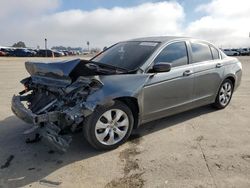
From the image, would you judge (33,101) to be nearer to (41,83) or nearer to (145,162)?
(41,83)

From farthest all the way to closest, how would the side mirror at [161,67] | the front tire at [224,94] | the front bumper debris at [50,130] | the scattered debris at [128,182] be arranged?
the front tire at [224,94] → the side mirror at [161,67] → the front bumper debris at [50,130] → the scattered debris at [128,182]

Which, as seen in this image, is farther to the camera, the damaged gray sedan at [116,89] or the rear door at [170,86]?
the rear door at [170,86]

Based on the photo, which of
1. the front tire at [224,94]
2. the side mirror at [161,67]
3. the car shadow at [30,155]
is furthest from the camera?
the front tire at [224,94]

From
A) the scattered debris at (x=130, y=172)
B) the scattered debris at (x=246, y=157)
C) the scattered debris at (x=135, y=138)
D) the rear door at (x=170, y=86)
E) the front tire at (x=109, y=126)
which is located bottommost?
the scattered debris at (x=130, y=172)

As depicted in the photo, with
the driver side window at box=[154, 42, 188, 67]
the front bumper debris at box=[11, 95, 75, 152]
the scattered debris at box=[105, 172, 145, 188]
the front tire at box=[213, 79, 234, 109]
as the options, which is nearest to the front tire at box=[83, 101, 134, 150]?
the front bumper debris at box=[11, 95, 75, 152]

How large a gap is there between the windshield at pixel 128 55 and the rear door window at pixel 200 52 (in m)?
0.91

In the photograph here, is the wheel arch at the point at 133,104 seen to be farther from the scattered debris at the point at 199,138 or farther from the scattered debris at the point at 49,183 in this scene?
the scattered debris at the point at 49,183

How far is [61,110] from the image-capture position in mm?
4125

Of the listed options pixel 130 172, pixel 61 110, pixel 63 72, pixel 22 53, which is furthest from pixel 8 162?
pixel 22 53

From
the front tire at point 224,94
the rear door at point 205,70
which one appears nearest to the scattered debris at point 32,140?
the rear door at point 205,70

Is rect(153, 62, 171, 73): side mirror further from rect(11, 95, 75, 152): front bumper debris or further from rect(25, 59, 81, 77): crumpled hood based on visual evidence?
rect(11, 95, 75, 152): front bumper debris

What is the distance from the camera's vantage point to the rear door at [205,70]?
223 inches

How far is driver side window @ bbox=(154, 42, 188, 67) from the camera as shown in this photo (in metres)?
5.10

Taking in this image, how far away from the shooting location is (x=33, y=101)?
5.03m
